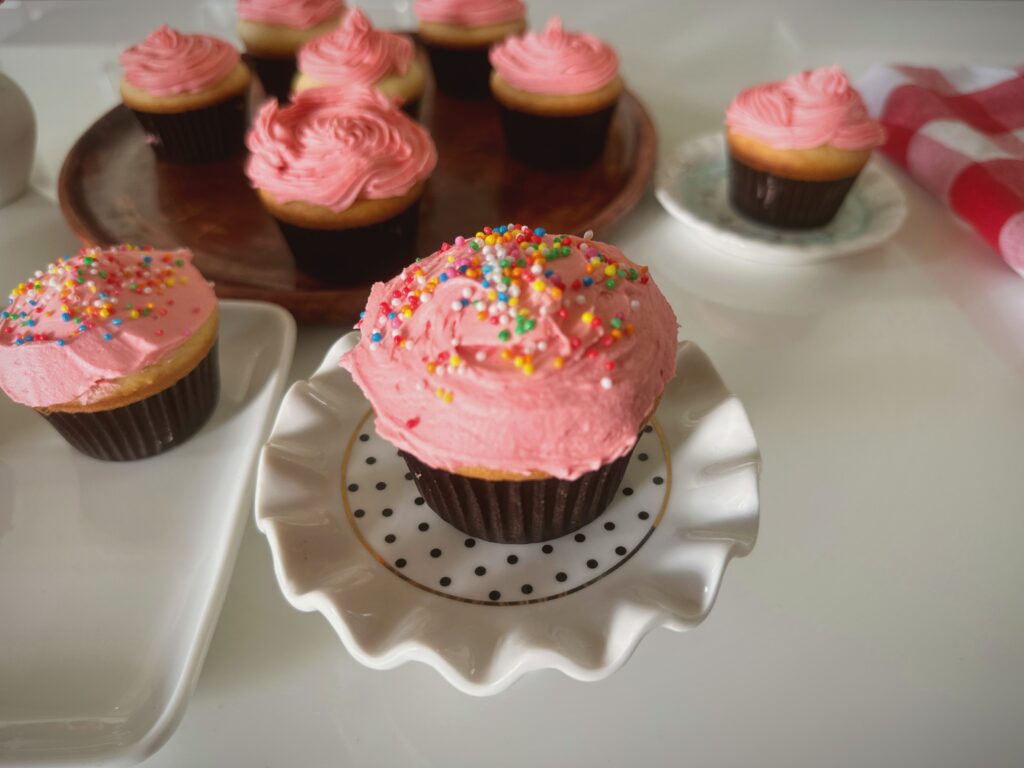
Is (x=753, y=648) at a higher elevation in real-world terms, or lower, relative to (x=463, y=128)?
lower

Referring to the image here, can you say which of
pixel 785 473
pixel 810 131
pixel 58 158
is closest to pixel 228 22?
pixel 58 158

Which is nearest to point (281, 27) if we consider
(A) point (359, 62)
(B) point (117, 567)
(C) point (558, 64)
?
(A) point (359, 62)

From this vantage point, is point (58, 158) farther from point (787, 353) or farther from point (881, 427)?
point (881, 427)

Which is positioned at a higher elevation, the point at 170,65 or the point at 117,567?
the point at 170,65

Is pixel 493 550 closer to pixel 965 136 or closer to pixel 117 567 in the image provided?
pixel 117 567

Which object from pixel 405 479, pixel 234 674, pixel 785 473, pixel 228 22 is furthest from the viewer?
pixel 228 22

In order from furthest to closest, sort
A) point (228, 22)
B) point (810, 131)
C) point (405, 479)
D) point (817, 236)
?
point (228, 22) → point (817, 236) → point (810, 131) → point (405, 479)
